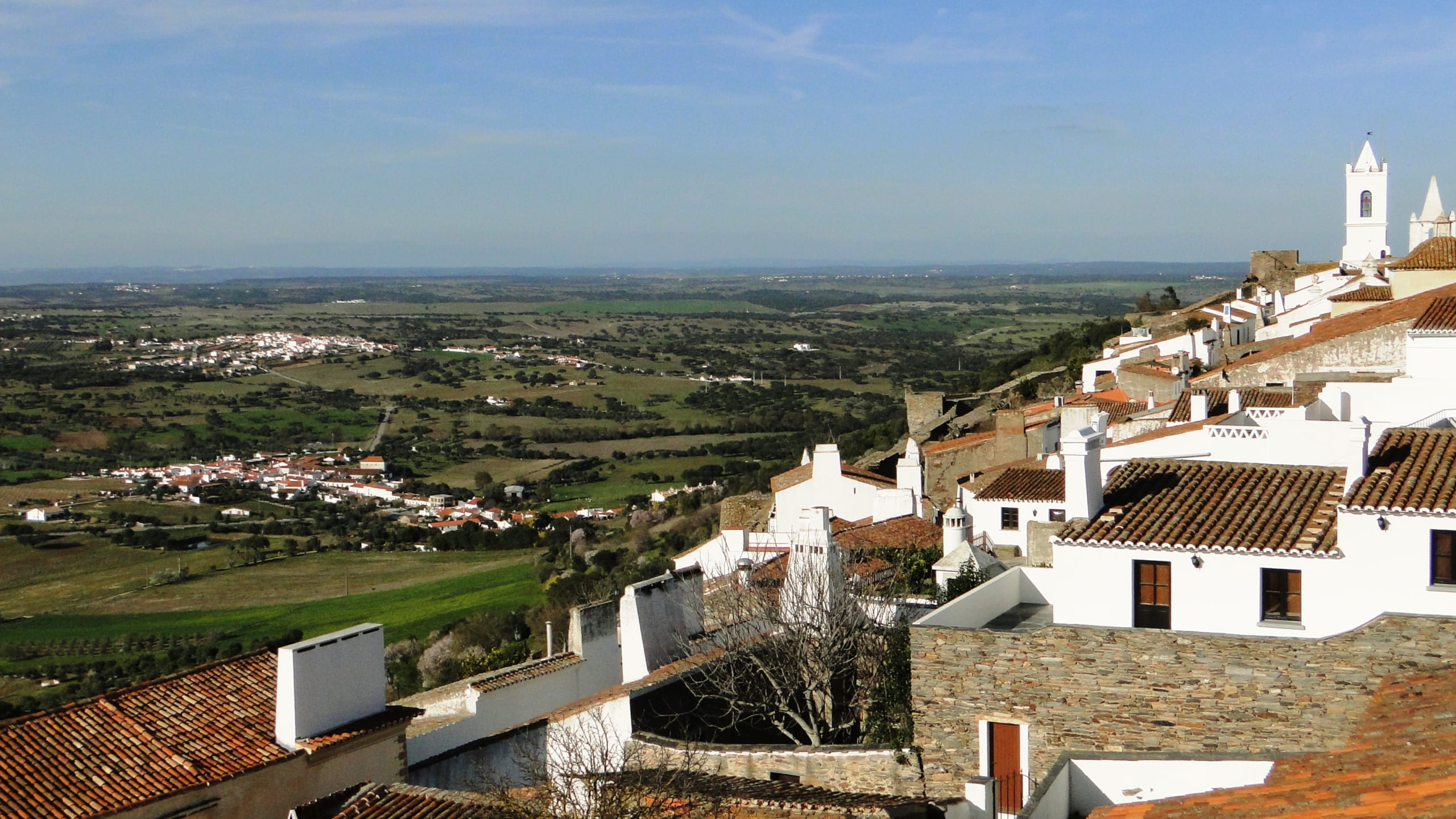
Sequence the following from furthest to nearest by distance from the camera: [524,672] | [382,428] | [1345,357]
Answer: [382,428], [1345,357], [524,672]

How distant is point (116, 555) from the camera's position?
204 ft

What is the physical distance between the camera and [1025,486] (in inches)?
934

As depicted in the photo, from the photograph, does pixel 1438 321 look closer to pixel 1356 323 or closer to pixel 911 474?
pixel 1356 323

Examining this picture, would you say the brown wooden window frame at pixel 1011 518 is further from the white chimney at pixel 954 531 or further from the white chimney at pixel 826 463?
the white chimney at pixel 826 463

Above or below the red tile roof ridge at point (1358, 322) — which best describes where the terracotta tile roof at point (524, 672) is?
below

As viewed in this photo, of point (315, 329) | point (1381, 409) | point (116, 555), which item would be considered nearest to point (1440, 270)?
point (1381, 409)

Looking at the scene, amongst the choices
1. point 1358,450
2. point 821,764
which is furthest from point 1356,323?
point 821,764

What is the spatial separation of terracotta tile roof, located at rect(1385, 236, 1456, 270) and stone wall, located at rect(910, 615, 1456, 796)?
22.7m

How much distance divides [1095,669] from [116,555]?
197 feet

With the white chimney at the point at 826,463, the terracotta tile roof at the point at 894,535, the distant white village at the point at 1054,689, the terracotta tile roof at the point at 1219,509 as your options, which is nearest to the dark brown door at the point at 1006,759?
the distant white village at the point at 1054,689

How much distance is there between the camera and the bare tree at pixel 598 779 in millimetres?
9477

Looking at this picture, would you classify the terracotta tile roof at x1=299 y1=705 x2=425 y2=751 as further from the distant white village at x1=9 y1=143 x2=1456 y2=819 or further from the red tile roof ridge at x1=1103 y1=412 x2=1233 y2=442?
the red tile roof ridge at x1=1103 y1=412 x2=1233 y2=442

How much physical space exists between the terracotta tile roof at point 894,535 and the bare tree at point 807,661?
479 cm

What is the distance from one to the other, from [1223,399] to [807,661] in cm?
1334
